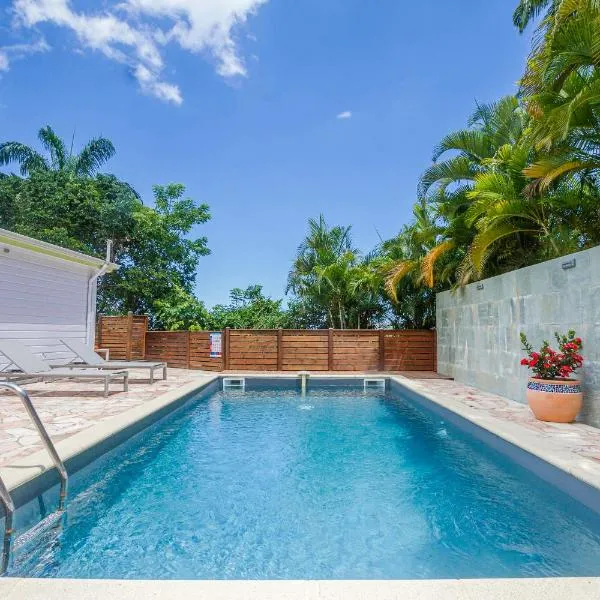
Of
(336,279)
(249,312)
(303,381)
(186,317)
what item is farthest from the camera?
(249,312)

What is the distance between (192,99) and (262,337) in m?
11.7

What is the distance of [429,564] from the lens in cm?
319

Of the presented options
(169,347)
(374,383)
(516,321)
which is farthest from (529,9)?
(169,347)

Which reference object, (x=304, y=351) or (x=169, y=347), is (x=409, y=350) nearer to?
(x=304, y=351)

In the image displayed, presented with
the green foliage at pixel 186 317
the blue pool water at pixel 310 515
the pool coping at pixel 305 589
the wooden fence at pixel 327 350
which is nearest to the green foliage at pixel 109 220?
the green foliage at pixel 186 317

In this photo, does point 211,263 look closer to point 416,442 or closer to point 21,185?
point 21,185

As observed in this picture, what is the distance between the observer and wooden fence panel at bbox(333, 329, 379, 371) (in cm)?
1438

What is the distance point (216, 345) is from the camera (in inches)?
564

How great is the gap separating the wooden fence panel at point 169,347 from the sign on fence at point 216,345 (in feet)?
4.27

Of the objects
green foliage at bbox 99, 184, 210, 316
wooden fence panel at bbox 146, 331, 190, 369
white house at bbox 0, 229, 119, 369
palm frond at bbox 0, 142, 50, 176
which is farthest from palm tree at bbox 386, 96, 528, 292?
palm frond at bbox 0, 142, 50, 176

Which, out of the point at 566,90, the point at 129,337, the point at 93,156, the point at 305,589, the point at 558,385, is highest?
the point at 93,156

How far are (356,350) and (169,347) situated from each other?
632 centimetres

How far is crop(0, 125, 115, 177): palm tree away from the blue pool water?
68.7 ft

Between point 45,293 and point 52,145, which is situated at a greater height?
point 52,145
